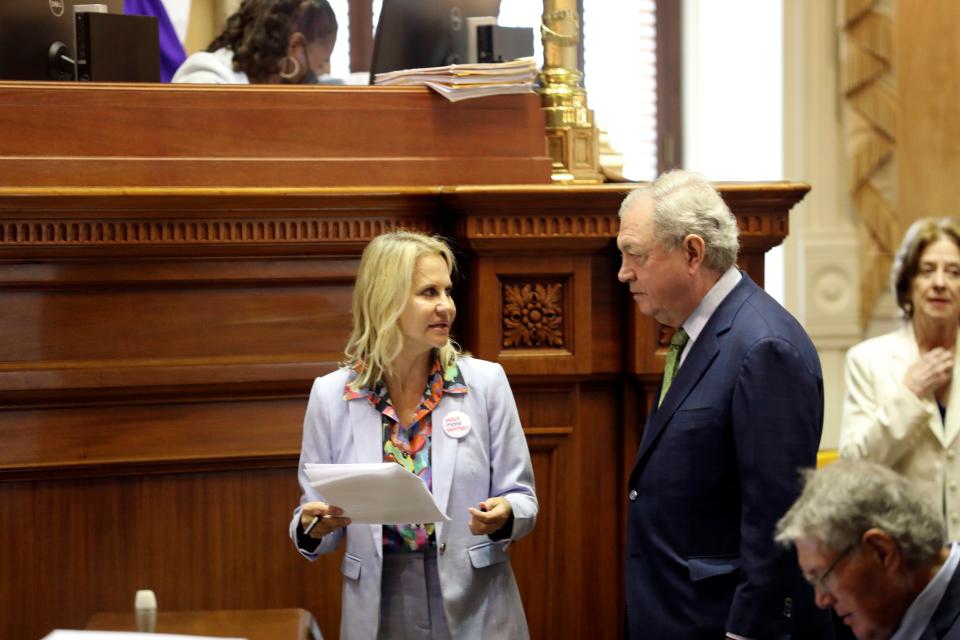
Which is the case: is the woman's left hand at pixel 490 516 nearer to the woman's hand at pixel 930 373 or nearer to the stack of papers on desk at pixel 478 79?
the stack of papers on desk at pixel 478 79

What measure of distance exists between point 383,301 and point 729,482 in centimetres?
93

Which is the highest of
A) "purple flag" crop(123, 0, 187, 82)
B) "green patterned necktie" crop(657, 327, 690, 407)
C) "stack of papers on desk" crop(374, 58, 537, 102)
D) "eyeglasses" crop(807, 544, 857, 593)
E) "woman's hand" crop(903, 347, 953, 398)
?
"purple flag" crop(123, 0, 187, 82)

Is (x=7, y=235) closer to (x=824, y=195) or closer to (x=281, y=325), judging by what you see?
(x=281, y=325)

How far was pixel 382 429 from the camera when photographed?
126 inches

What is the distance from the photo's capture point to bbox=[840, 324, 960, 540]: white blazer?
166 inches

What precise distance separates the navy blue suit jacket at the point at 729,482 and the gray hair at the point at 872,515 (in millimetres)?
401

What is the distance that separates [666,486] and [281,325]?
1.37 metres

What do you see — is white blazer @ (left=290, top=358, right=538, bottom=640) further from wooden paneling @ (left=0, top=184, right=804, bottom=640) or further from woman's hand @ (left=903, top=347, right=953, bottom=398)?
woman's hand @ (left=903, top=347, right=953, bottom=398)

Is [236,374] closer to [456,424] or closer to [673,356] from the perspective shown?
[456,424]

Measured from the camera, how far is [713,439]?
2.89 metres

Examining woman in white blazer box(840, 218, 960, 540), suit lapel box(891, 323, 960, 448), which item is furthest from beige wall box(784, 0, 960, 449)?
suit lapel box(891, 323, 960, 448)

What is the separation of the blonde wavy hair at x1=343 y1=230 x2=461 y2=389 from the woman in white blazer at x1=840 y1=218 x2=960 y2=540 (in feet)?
5.52

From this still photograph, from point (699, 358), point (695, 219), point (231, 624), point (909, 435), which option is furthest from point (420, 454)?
point (909, 435)

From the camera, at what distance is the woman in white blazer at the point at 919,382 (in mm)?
4223
